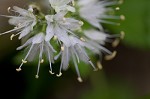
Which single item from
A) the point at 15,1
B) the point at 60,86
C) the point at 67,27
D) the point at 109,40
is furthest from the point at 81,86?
the point at 67,27

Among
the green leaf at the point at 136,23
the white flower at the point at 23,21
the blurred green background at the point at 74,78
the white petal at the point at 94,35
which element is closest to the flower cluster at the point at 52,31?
the white flower at the point at 23,21

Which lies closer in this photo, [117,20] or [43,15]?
[43,15]

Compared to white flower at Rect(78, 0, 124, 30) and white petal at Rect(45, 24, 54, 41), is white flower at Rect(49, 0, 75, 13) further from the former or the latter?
white flower at Rect(78, 0, 124, 30)

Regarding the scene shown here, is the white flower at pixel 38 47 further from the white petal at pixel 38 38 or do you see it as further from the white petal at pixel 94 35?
the white petal at pixel 94 35

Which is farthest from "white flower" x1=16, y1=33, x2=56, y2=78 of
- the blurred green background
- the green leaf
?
the green leaf

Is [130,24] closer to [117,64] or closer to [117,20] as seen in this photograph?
[117,20]

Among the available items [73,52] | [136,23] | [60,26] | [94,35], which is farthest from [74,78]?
[60,26]

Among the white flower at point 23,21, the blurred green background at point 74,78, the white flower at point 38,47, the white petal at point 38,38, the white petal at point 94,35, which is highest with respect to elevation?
the white flower at point 23,21
